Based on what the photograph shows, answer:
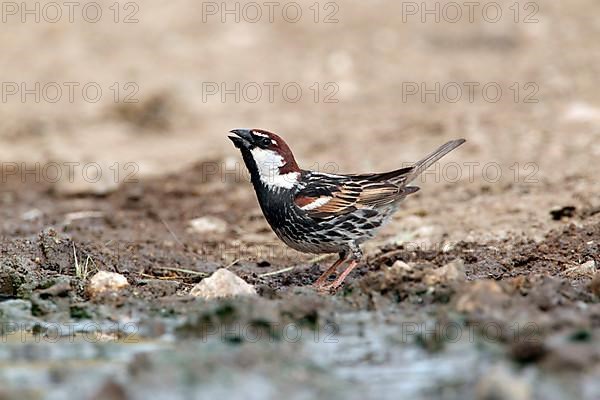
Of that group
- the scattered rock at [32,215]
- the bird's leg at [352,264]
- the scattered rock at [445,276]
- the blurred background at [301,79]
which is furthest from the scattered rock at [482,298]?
the blurred background at [301,79]

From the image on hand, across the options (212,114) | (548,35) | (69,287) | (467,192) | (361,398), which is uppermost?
(548,35)

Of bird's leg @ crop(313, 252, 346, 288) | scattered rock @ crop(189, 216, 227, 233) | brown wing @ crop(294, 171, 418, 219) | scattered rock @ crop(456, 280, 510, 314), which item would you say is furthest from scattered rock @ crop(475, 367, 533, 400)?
scattered rock @ crop(189, 216, 227, 233)

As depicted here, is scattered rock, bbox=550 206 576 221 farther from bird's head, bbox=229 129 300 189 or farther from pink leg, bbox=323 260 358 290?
bird's head, bbox=229 129 300 189

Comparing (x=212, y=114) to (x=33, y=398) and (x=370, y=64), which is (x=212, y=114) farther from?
(x=33, y=398)

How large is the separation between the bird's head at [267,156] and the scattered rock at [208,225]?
6.41ft

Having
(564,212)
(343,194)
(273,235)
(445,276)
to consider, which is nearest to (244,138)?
(343,194)

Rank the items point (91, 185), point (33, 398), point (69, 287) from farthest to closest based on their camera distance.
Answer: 1. point (91, 185)
2. point (69, 287)
3. point (33, 398)

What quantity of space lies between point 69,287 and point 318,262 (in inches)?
104

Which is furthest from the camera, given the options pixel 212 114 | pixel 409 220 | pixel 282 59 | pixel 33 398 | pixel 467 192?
pixel 282 59

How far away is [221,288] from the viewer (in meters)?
6.42

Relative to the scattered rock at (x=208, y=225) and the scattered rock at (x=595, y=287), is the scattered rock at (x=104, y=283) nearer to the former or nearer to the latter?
the scattered rock at (x=595, y=287)

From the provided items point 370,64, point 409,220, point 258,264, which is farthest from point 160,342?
point 370,64

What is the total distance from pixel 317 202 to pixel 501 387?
366 centimetres

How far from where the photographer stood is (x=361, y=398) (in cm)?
438
